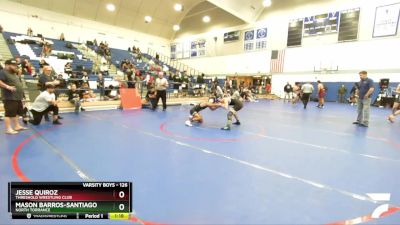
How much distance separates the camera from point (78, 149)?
13.5ft

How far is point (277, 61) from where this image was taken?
21359 millimetres

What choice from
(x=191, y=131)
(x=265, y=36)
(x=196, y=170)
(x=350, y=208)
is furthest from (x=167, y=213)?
(x=265, y=36)

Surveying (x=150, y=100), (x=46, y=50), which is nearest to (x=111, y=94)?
(x=150, y=100)

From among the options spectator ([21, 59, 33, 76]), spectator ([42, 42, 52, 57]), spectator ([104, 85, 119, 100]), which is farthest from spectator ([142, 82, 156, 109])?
spectator ([42, 42, 52, 57])

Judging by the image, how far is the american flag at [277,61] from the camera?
2100 centimetres

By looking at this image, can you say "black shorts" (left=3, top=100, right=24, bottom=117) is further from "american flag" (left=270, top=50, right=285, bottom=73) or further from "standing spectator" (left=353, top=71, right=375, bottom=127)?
"american flag" (left=270, top=50, right=285, bottom=73)

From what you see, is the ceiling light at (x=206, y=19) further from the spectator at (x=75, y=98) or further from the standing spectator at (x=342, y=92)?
the spectator at (x=75, y=98)

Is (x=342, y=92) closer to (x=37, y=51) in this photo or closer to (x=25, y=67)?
(x=25, y=67)

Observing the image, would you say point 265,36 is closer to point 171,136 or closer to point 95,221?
point 171,136

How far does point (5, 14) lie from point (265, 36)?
21.7 meters

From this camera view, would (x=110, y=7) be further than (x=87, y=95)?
Yes
